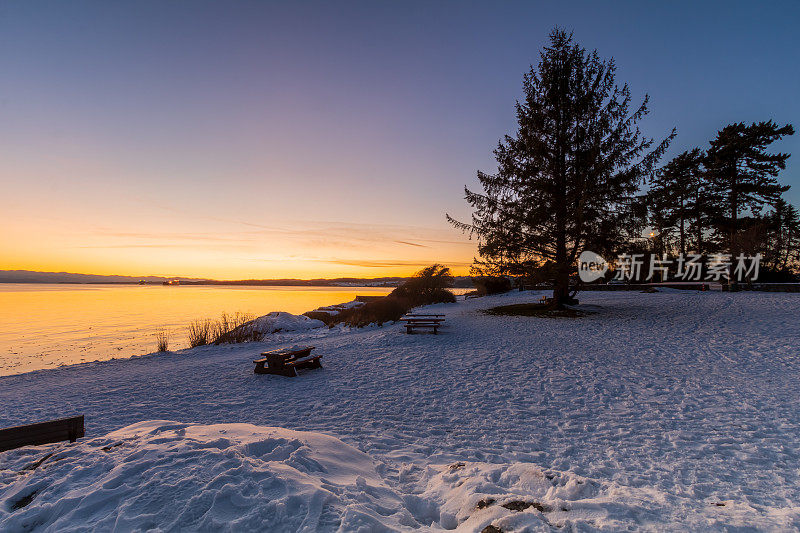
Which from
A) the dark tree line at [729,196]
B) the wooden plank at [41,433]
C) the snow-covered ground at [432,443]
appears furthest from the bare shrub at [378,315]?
the dark tree line at [729,196]

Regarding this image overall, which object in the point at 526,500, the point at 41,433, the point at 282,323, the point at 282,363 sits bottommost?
the point at 282,323

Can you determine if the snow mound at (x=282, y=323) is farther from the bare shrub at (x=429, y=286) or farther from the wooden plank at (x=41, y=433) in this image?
the wooden plank at (x=41, y=433)

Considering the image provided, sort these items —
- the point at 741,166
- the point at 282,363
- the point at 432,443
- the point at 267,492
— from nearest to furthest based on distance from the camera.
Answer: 1. the point at 267,492
2. the point at 432,443
3. the point at 282,363
4. the point at 741,166

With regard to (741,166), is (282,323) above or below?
below

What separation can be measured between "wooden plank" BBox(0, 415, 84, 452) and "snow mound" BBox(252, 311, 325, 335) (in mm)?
13732

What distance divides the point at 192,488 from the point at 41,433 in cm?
253

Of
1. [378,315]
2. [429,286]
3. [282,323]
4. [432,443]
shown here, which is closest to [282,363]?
A: [432,443]

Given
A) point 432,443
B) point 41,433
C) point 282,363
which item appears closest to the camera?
point 41,433

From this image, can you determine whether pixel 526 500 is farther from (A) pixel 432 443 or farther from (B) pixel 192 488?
(B) pixel 192 488

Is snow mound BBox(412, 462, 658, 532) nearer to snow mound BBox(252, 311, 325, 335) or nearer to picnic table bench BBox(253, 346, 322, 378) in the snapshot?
picnic table bench BBox(253, 346, 322, 378)

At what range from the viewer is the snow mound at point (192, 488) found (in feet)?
8.34

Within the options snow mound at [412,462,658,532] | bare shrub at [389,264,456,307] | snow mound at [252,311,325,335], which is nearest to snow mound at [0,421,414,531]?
snow mound at [412,462,658,532]

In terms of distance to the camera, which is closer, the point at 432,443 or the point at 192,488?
the point at 192,488

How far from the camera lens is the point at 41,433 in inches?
154
